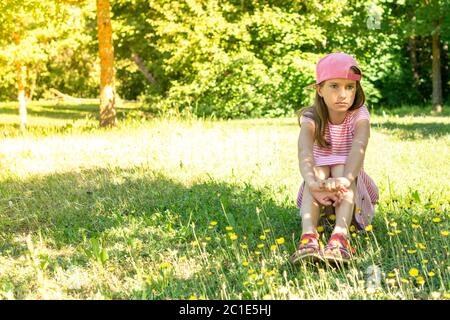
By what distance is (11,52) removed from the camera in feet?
57.1

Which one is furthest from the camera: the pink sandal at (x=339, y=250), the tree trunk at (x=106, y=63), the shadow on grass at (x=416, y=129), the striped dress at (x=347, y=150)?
the tree trunk at (x=106, y=63)

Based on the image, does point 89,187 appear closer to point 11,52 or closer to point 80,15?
point 80,15

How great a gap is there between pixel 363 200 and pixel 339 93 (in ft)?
2.50

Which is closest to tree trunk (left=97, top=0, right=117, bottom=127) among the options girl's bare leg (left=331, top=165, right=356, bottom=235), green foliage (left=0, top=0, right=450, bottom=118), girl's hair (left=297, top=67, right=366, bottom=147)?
green foliage (left=0, top=0, right=450, bottom=118)

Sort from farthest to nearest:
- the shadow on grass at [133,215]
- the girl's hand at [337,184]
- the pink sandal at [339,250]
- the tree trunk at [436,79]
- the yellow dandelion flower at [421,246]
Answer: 1. the tree trunk at [436,79]
2. the shadow on grass at [133,215]
3. the girl's hand at [337,184]
4. the pink sandal at [339,250]
5. the yellow dandelion flower at [421,246]

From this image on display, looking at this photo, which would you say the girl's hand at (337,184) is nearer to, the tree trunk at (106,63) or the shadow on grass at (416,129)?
the shadow on grass at (416,129)

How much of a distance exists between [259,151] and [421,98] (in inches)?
469

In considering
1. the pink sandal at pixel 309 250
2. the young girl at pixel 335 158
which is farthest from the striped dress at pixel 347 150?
the pink sandal at pixel 309 250

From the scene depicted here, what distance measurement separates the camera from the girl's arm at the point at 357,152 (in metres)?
4.20

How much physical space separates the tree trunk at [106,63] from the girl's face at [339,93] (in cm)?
891

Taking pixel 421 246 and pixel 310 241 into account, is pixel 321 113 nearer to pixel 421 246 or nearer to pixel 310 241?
pixel 310 241

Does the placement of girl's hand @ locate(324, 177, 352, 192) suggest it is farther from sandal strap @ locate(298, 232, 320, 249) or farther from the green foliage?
the green foliage

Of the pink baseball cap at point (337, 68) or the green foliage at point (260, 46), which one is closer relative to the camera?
the pink baseball cap at point (337, 68)
